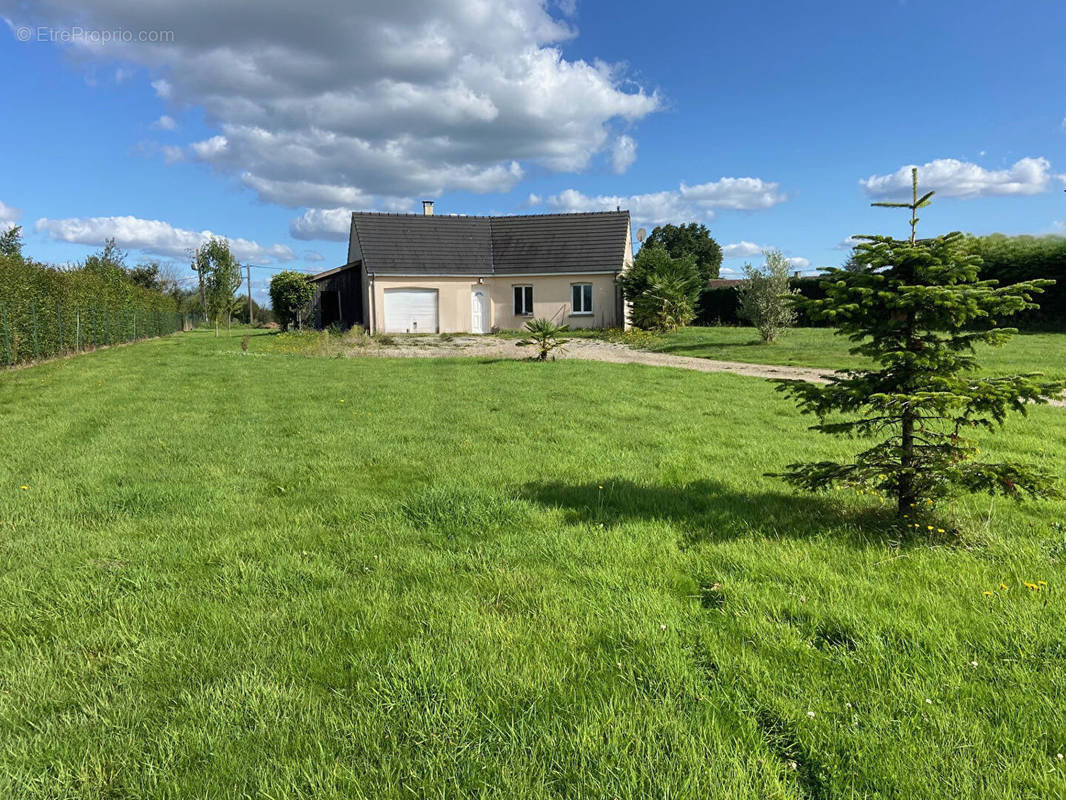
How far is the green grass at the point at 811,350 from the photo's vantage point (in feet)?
45.0

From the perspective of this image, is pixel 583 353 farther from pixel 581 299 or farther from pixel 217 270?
pixel 217 270

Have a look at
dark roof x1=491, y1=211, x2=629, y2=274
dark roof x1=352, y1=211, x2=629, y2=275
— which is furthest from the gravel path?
dark roof x1=491, y1=211, x2=629, y2=274

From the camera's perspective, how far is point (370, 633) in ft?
9.38

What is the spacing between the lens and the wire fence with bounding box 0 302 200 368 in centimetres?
1537

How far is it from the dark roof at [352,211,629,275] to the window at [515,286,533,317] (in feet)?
3.04

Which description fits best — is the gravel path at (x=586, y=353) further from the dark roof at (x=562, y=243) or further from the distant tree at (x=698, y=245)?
the distant tree at (x=698, y=245)

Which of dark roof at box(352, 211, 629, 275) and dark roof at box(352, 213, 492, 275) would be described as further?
dark roof at box(352, 211, 629, 275)

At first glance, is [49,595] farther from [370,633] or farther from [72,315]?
[72,315]

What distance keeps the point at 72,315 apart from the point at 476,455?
19.8 metres

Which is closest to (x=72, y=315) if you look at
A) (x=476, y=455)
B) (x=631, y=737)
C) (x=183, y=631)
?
(x=476, y=455)

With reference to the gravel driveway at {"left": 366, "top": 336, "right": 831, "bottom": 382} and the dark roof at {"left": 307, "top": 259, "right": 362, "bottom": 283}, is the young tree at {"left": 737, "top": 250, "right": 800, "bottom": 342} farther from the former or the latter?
the dark roof at {"left": 307, "top": 259, "right": 362, "bottom": 283}

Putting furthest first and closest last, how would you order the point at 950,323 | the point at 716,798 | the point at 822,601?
1. the point at 950,323
2. the point at 822,601
3. the point at 716,798

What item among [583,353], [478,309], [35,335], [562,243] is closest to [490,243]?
[562,243]

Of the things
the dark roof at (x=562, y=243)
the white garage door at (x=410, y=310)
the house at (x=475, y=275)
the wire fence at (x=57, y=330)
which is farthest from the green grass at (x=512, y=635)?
the dark roof at (x=562, y=243)
